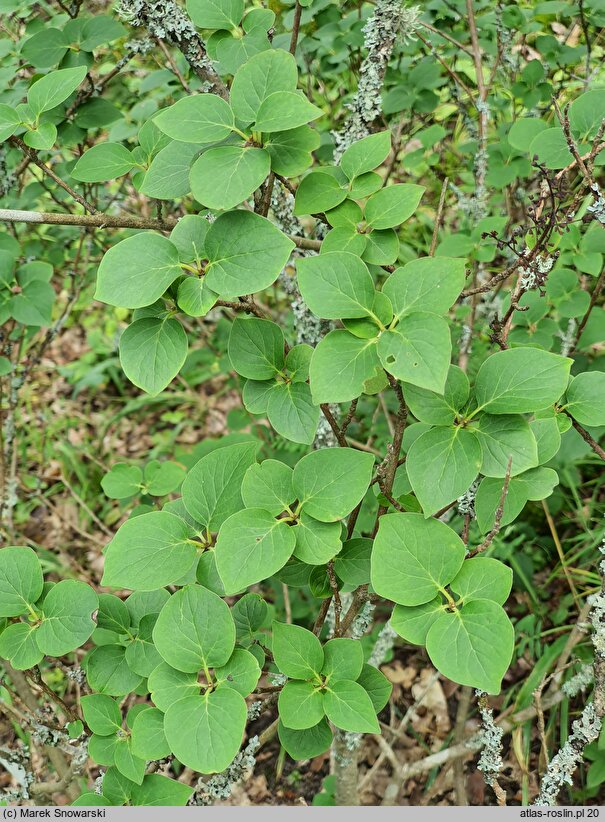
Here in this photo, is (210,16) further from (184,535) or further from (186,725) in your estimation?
(186,725)

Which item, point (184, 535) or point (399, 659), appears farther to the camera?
point (399, 659)

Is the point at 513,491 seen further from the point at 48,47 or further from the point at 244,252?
the point at 48,47

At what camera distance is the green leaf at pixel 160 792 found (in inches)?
36.9

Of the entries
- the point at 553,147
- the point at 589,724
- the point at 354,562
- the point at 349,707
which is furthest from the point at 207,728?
the point at 553,147

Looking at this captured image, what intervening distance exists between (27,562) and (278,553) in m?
0.41

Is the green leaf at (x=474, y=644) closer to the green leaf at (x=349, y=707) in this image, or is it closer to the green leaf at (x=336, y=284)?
the green leaf at (x=349, y=707)

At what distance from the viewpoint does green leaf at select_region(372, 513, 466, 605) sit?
2.50ft

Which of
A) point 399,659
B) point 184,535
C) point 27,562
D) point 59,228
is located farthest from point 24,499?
point 184,535

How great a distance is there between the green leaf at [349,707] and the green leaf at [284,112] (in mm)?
701

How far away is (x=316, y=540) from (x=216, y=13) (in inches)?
33.9

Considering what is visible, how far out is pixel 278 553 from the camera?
0.77 meters

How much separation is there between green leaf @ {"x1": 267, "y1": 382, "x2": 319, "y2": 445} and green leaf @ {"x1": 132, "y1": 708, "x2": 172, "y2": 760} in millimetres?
408

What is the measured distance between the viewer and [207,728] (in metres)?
0.74

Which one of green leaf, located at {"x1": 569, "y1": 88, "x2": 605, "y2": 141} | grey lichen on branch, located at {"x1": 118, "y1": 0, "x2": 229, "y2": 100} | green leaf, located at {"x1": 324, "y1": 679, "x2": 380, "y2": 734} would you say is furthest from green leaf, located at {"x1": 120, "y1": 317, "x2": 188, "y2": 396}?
green leaf, located at {"x1": 569, "y1": 88, "x2": 605, "y2": 141}
